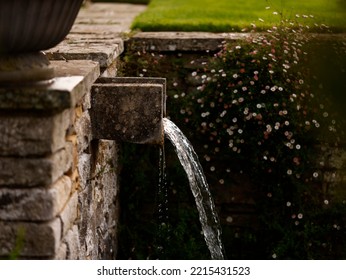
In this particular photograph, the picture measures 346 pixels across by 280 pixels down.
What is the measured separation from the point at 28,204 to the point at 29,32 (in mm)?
654

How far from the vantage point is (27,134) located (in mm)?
2504

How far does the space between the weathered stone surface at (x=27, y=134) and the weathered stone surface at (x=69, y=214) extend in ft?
1.12


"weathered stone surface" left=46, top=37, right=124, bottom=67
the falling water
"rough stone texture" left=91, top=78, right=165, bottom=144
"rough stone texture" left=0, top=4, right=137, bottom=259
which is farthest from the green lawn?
"rough stone texture" left=0, top=4, right=137, bottom=259

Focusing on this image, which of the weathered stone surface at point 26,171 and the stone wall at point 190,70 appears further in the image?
the stone wall at point 190,70

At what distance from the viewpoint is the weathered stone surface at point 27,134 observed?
250 centimetres

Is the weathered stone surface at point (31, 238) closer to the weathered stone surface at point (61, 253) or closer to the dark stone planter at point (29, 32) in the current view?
the weathered stone surface at point (61, 253)

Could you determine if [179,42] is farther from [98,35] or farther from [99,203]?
[99,203]

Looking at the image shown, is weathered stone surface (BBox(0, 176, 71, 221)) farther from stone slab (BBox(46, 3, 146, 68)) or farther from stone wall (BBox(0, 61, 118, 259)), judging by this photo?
stone slab (BBox(46, 3, 146, 68))

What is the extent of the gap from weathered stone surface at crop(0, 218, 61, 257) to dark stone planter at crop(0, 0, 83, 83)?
56 centimetres

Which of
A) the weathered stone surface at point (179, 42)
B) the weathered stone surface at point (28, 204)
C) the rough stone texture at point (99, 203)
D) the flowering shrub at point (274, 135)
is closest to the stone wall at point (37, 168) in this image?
the weathered stone surface at point (28, 204)

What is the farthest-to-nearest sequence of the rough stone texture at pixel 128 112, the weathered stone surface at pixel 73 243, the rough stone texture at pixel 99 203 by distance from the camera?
the rough stone texture at pixel 128 112, the rough stone texture at pixel 99 203, the weathered stone surface at pixel 73 243

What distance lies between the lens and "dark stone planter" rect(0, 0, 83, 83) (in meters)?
2.41

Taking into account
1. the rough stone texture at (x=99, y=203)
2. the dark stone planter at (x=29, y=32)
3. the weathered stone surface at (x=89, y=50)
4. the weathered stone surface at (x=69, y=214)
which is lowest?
the rough stone texture at (x=99, y=203)

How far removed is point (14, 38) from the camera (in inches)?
97.0
